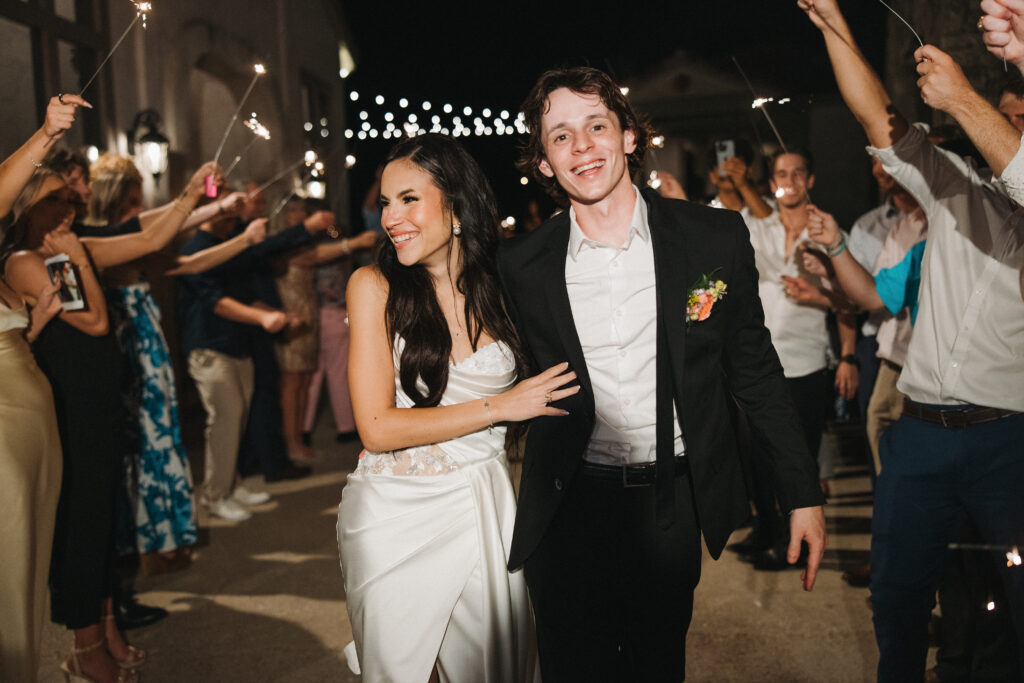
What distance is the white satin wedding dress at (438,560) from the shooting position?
79.6 inches

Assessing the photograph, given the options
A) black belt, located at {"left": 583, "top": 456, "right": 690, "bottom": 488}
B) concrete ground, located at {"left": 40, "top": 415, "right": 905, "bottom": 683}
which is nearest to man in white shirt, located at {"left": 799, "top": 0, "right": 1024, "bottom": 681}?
black belt, located at {"left": 583, "top": 456, "right": 690, "bottom": 488}

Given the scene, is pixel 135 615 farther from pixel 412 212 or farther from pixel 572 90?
pixel 572 90

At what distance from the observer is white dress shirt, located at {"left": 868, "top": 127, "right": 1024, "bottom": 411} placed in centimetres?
212

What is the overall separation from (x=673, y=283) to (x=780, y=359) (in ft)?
6.65

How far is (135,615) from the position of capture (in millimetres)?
3592

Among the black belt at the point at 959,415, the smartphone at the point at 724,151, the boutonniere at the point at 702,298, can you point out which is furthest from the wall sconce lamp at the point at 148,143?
the black belt at the point at 959,415

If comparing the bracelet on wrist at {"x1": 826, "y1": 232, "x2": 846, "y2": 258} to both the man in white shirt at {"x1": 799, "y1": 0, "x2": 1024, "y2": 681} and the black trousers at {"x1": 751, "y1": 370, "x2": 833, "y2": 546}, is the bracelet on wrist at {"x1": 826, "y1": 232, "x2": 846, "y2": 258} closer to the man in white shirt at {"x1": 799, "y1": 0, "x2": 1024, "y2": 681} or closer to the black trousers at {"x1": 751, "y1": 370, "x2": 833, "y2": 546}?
the man in white shirt at {"x1": 799, "y1": 0, "x2": 1024, "y2": 681}

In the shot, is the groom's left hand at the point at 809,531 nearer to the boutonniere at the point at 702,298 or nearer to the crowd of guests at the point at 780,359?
the crowd of guests at the point at 780,359

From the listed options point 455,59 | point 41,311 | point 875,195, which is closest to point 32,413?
point 41,311

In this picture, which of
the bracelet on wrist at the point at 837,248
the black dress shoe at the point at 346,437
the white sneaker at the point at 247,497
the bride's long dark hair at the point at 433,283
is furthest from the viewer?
the black dress shoe at the point at 346,437

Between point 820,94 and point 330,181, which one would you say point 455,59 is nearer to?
point 330,181

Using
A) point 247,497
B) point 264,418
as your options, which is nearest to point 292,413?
point 264,418

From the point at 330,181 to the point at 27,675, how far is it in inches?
337

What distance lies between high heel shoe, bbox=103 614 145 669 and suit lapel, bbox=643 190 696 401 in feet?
8.67
